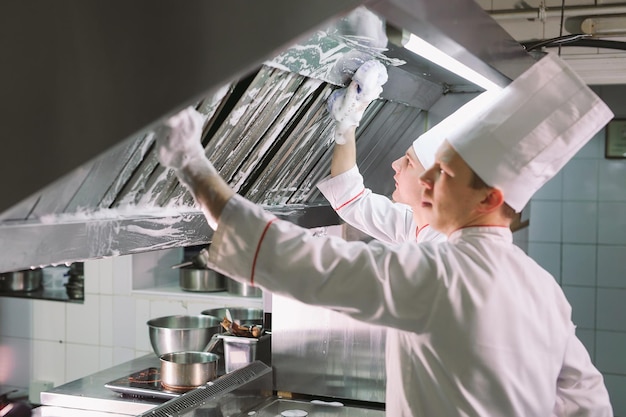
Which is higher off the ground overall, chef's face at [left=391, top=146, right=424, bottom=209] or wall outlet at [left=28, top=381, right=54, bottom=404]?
chef's face at [left=391, top=146, right=424, bottom=209]

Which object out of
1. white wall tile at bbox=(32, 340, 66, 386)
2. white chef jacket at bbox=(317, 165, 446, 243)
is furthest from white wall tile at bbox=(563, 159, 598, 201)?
white wall tile at bbox=(32, 340, 66, 386)

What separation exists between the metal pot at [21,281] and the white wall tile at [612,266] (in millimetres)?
3424

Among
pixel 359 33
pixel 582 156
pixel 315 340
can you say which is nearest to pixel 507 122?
pixel 359 33

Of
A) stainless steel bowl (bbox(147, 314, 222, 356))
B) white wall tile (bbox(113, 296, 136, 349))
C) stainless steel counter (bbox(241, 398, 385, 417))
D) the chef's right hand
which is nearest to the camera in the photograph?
the chef's right hand

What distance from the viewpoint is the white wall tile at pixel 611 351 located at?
402 cm

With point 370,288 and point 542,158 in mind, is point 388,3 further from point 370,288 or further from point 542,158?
point 542,158

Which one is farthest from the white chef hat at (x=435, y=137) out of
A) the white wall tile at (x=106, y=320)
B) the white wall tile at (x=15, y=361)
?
the white wall tile at (x=15, y=361)

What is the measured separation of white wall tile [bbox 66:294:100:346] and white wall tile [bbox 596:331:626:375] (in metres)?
2.89

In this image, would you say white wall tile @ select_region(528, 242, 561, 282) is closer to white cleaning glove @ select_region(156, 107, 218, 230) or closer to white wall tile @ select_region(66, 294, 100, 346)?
white wall tile @ select_region(66, 294, 100, 346)

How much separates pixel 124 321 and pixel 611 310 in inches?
109

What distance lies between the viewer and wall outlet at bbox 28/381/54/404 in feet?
15.2

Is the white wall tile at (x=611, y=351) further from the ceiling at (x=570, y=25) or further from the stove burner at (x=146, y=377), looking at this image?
the stove burner at (x=146, y=377)

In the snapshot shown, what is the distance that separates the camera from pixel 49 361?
4.64m

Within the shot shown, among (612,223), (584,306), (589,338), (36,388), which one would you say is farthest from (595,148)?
(36,388)
